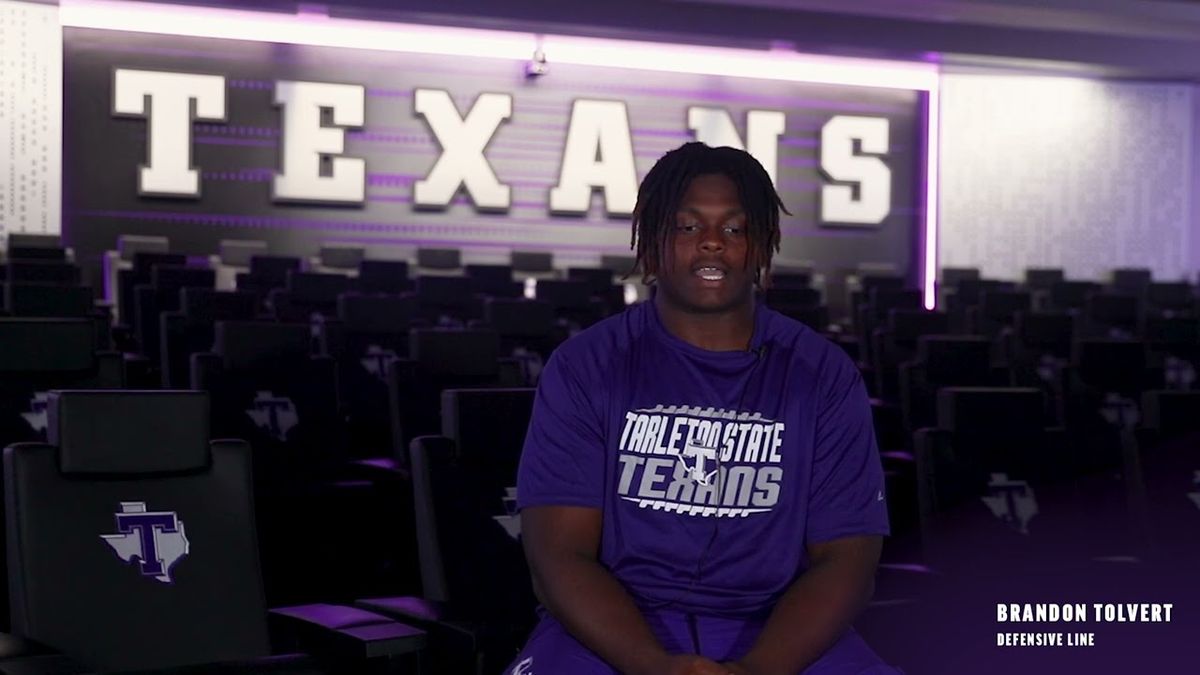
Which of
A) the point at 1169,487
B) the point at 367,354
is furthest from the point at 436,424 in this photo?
the point at 1169,487

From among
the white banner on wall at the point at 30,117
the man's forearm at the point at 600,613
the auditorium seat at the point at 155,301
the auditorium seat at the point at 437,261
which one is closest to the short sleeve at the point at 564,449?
the man's forearm at the point at 600,613

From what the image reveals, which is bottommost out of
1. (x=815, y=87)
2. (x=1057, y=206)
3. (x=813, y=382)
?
(x=813, y=382)

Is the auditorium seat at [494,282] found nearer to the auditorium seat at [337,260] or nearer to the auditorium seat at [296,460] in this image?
the auditorium seat at [337,260]

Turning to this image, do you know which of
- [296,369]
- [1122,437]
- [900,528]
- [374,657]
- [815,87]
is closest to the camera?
[374,657]

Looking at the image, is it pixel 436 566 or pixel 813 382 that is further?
pixel 436 566

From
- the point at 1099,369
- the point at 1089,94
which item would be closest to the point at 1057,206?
the point at 1089,94

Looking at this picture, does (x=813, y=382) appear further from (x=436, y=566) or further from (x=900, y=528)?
(x=900, y=528)

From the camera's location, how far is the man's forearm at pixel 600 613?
225cm

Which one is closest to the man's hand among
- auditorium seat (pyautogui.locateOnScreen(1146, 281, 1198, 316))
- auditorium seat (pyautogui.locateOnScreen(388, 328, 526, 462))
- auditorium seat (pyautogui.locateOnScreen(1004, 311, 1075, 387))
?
auditorium seat (pyautogui.locateOnScreen(388, 328, 526, 462))

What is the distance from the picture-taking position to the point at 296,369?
499 centimetres

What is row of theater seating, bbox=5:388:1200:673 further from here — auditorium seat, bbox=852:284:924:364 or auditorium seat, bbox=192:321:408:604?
auditorium seat, bbox=852:284:924:364

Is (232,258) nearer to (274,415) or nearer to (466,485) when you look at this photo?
(274,415)

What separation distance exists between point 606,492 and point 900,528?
3212 millimetres

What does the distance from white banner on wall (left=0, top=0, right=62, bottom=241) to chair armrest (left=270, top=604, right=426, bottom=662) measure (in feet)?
37.4
